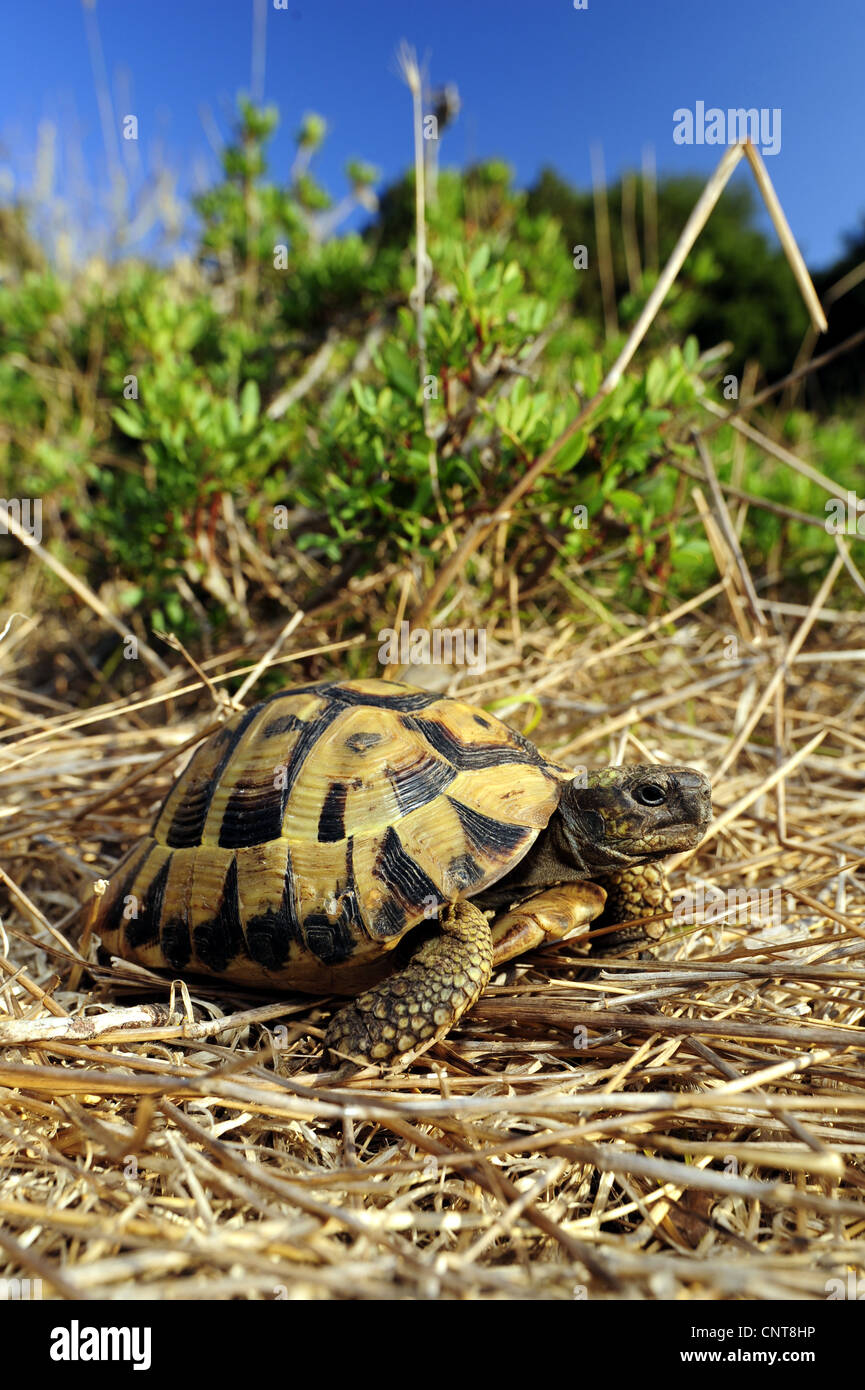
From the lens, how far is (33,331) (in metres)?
5.79

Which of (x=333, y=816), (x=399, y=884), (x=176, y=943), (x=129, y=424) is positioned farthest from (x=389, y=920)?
(x=129, y=424)

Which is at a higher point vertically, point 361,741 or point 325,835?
point 361,741

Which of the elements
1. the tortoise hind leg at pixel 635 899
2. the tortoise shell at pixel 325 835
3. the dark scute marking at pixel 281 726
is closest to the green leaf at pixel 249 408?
the tortoise shell at pixel 325 835

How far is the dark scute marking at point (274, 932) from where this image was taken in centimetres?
182

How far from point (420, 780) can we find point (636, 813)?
1.78ft

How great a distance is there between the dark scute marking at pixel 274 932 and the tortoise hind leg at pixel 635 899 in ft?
2.71

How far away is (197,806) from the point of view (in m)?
2.13

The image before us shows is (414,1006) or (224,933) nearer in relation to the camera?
(414,1006)

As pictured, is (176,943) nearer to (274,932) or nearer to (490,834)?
(274,932)

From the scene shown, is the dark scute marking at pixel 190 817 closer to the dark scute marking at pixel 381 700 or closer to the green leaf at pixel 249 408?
the dark scute marking at pixel 381 700
